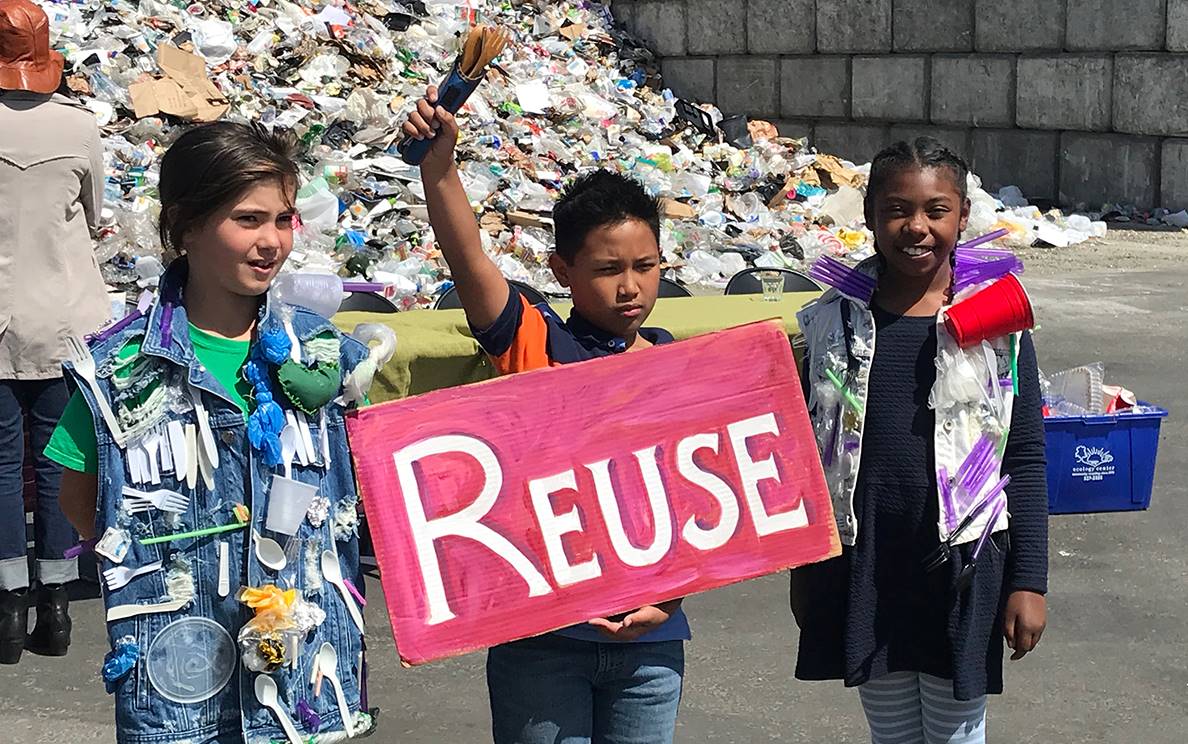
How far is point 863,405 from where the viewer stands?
9.12 feet

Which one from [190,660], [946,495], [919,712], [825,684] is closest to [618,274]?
[946,495]

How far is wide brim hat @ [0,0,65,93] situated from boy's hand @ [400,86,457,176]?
2.64 meters

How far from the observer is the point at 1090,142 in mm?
14227

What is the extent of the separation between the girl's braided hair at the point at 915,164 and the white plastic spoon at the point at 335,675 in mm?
1234

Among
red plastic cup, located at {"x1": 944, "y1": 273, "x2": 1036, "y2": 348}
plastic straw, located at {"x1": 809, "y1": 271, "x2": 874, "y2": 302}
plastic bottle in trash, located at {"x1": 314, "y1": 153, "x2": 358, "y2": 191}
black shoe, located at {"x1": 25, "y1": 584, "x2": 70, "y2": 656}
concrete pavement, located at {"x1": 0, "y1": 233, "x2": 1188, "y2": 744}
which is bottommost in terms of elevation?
concrete pavement, located at {"x1": 0, "y1": 233, "x2": 1188, "y2": 744}

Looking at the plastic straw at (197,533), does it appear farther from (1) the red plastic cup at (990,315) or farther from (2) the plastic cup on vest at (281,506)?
(1) the red plastic cup at (990,315)

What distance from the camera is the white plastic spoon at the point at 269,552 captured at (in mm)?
2328

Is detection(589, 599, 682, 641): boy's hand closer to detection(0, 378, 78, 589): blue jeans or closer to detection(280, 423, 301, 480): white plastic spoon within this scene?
detection(280, 423, 301, 480): white plastic spoon

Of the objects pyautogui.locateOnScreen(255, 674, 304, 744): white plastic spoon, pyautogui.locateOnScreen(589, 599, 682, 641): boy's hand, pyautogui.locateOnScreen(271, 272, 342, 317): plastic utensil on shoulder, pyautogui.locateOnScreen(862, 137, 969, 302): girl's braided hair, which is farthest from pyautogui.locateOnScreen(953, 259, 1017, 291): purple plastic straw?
pyautogui.locateOnScreen(255, 674, 304, 744): white plastic spoon

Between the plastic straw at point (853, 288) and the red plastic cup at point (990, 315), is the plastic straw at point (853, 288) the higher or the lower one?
the higher one

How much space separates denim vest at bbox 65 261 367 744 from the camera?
2301 mm

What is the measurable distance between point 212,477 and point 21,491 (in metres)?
2.76

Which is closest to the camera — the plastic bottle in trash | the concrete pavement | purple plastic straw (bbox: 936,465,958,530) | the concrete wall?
purple plastic straw (bbox: 936,465,958,530)

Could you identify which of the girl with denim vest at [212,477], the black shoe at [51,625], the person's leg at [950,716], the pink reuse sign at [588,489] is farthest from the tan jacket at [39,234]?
the person's leg at [950,716]
